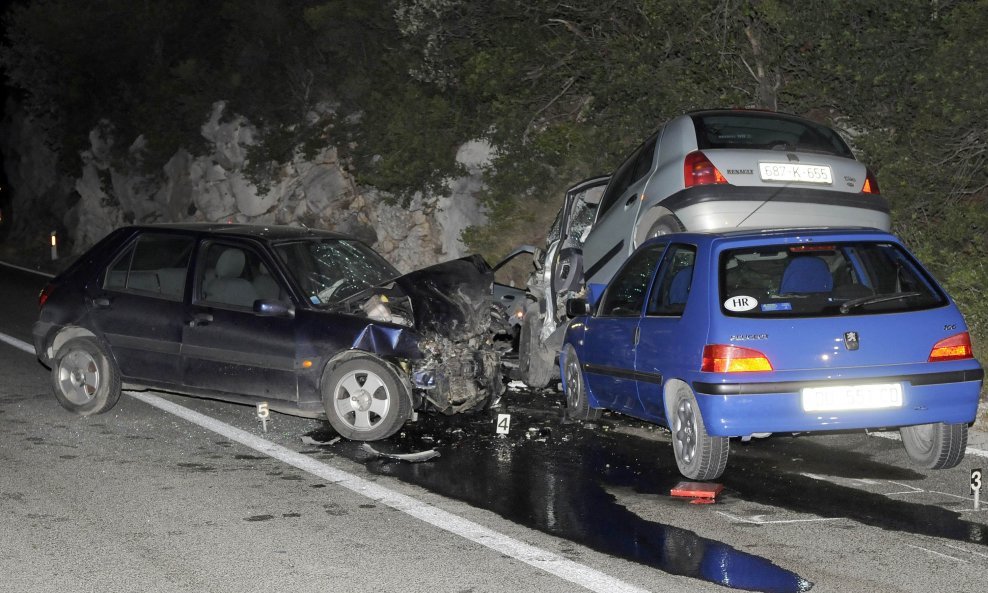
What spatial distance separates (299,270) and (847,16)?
7502 millimetres

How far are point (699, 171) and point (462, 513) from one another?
404 cm

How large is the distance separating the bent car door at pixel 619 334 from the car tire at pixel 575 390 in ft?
1.12

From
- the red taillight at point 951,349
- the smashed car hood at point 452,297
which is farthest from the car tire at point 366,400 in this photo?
the red taillight at point 951,349

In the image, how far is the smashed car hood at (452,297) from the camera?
8.57 metres

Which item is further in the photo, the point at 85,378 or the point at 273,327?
the point at 85,378

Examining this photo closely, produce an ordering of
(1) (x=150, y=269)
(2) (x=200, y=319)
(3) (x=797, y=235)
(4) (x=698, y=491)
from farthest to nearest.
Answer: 1. (1) (x=150, y=269)
2. (2) (x=200, y=319)
3. (3) (x=797, y=235)
4. (4) (x=698, y=491)

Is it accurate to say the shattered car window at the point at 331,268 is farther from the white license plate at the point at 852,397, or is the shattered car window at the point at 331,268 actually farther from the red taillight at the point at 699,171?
the white license plate at the point at 852,397

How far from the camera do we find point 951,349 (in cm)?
653

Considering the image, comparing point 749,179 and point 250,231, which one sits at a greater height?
point 749,179

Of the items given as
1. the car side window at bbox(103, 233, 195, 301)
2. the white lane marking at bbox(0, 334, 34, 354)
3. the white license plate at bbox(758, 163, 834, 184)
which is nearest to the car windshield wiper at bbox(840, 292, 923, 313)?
the white license plate at bbox(758, 163, 834, 184)

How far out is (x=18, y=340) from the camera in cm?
1334

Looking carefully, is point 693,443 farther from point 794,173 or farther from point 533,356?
point 533,356

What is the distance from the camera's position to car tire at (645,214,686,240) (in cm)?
928

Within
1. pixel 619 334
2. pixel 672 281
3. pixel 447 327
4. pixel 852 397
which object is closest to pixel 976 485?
pixel 852 397
